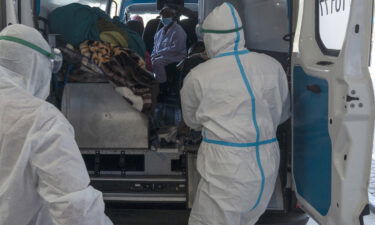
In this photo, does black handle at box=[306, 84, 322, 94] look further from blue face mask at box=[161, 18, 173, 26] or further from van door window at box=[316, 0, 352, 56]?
blue face mask at box=[161, 18, 173, 26]

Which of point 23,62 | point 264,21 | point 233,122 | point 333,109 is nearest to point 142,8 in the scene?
point 264,21

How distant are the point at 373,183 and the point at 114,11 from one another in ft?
12.6

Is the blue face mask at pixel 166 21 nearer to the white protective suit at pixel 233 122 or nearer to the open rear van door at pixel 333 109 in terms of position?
the white protective suit at pixel 233 122

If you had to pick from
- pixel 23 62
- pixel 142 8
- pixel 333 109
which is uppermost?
pixel 142 8

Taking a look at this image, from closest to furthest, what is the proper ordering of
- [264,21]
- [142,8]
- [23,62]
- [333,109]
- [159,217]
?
1. [23,62]
2. [333,109]
3. [159,217]
4. [264,21]
5. [142,8]

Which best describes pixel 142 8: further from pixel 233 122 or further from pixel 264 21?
pixel 233 122

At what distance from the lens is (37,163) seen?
1.77 metres

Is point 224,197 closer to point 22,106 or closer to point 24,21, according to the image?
point 22,106

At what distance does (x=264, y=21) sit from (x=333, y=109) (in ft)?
5.40

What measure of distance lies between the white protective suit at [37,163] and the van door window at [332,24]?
1.48 m

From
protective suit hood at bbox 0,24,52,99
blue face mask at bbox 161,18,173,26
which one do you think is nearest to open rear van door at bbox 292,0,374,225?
protective suit hood at bbox 0,24,52,99

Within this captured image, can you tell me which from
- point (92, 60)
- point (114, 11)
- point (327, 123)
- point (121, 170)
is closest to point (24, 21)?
point (92, 60)

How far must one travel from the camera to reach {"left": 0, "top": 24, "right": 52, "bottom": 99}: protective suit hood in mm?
1902

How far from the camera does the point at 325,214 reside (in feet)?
8.30
